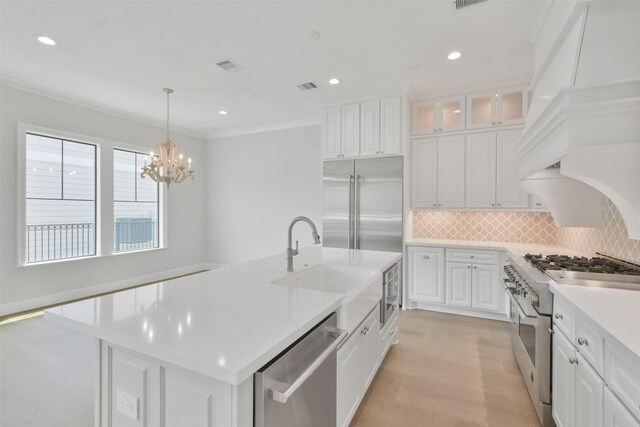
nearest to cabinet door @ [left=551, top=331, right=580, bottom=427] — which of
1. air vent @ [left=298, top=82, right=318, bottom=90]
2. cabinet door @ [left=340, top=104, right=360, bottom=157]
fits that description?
cabinet door @ [left=340, top=104, right=360, bottom=157]

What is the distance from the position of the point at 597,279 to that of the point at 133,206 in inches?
241

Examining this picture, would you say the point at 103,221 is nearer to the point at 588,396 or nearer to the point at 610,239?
the point at 588,396

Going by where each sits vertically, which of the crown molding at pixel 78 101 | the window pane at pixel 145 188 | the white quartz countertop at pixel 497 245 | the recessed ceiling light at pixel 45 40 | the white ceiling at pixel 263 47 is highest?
the white ceiling at pixel 263 47

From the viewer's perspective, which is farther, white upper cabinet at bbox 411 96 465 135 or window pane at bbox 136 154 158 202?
window pane at bbox 136 154 158 202

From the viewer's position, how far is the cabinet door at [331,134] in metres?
4.38

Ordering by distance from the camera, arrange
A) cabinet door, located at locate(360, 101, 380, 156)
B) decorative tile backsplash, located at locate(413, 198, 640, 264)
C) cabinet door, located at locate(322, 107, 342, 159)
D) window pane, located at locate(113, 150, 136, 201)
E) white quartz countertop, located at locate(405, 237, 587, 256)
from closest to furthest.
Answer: decorative tile backsplash, located at locate(413, 198, 640, 264), white quartz countertop, located at locate(405, 237, 587, 256), cabinet door, located at locate(360, 101, 380, 156), cabinet door, located at locate(322, 107, 342, 159), window pane, located at locate(113, 150, 136, 201)

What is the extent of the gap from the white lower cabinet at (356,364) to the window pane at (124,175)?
15.9 ft

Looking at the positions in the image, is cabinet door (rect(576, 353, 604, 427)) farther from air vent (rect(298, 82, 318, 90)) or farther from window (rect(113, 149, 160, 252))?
window (rect(113, 149, 160, 252))

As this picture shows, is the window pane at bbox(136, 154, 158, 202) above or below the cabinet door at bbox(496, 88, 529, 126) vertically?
below

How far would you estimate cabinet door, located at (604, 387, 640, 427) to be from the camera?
102cm

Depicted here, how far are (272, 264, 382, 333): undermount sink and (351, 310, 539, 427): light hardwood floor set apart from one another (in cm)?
72

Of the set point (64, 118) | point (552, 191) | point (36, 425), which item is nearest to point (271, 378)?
point (36, 425)

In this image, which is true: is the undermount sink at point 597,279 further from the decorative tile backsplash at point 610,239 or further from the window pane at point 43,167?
the window pane at point 43,167

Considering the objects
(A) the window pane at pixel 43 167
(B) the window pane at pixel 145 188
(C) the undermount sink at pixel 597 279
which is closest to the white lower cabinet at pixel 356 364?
(C) the undermount sink at pixel 597 279
